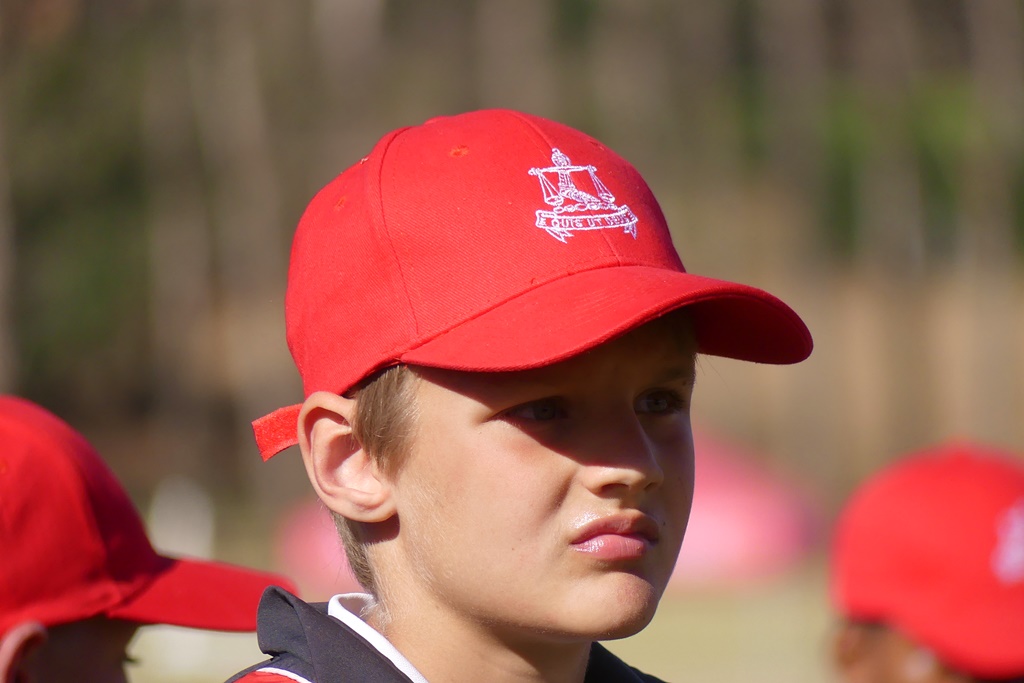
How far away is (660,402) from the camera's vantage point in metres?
1.67

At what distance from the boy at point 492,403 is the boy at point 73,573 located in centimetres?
50

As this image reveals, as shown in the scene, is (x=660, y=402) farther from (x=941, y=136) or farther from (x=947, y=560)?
(x=941, y=136)

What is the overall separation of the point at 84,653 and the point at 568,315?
100cm

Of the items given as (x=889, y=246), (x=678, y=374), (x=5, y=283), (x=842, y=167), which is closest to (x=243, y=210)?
(x=5, y=283)

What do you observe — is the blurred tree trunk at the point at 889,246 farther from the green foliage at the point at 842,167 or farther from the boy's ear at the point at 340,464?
the boy's ear at the point at 340,464

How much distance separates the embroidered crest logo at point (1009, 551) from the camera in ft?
8.34

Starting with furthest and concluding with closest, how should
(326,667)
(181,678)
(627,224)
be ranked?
(181,678), (627,224), (326,667)

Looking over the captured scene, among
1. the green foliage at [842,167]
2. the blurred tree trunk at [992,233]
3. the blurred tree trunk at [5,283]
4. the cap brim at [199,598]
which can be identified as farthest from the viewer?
the green foliage at [842,167]

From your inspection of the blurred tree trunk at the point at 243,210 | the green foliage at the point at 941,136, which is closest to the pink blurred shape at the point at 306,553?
the blurred tree trunk at the point at 243,210

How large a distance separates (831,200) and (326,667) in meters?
16.1

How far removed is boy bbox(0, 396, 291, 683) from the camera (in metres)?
1.93

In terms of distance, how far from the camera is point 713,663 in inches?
311

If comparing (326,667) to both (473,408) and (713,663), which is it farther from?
(713,663)

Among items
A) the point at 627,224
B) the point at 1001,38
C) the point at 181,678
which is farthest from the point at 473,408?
the point at 1001,38
